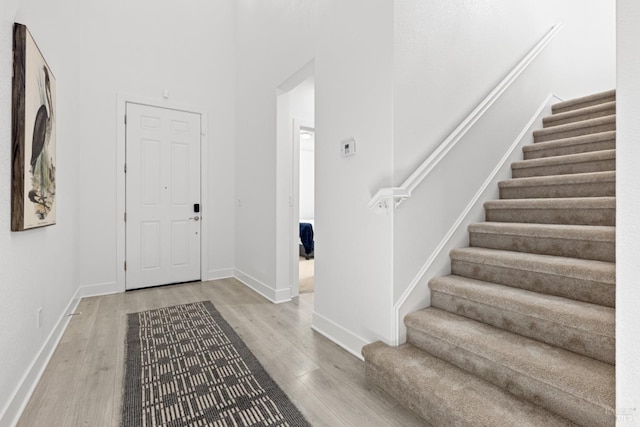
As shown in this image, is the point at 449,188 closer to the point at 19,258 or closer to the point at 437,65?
the point at 437,65

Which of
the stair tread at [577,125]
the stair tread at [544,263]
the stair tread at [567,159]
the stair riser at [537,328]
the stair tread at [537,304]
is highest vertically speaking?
the stair tread at [577,125]

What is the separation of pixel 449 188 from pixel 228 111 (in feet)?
10.8

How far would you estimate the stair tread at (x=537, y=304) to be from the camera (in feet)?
4.53

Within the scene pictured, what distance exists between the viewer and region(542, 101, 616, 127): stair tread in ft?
9.16

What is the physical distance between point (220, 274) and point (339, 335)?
97.1 inches

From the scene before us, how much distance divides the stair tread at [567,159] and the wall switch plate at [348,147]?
157 cm

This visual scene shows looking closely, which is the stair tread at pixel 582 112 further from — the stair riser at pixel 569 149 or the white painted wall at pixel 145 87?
the white painted wall at pixel 145 87

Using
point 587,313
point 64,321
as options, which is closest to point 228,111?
point 64,321

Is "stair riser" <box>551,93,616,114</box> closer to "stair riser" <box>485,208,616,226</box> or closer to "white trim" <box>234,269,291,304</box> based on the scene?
"stair riser" <box>485,208,616,226</box>

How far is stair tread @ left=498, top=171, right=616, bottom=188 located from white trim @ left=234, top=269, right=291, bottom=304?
2.28 meters

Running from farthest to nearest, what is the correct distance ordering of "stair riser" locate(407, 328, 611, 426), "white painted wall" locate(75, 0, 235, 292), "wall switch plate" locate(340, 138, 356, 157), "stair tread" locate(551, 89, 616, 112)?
"white painted wall" locate(75, 0, 235, 292), "stair tread" locate(551, 89, 616, 112), "wall switch plate" locate(340, 138, 356, 157), "stair riser" locate(407, 328, 611, 426)

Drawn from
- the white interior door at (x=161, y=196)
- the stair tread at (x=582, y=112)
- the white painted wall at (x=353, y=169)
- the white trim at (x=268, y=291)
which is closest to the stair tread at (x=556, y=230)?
the white painted wall at (x=353, y=169)

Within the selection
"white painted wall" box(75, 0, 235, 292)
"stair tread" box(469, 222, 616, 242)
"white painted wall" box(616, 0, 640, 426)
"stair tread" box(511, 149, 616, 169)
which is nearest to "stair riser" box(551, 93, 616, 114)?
"stair tread" box(511, 149, 616, 169)

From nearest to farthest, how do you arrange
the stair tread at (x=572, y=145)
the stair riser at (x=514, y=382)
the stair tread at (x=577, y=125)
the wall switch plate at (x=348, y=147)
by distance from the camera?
the stair riser at (x=514, y=382) < the wall switch plate at (x=348, y=147) < the stair tread at (x=572, y=145) < the stair tread at (x=577, y=125)
